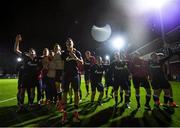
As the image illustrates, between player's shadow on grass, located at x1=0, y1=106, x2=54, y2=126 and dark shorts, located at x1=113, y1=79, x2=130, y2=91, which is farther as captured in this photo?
dark shorts, located at x1=113, y1=79, x2=130, y2=91

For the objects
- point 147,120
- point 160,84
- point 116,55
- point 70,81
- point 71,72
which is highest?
point 116,55

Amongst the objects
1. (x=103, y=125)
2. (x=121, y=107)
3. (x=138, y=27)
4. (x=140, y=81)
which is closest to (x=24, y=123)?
(x=103, y=125)

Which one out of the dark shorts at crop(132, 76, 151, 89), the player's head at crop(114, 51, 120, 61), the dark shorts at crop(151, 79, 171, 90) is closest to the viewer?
the dark shorts at crop(151, 79, 171, 90)

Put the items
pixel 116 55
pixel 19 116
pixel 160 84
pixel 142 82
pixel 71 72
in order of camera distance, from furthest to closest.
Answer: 1. pixel 116 55
2. pixel 142 82
3. pixel 160 84
4. pixel 19 116
5. pixel 71 72

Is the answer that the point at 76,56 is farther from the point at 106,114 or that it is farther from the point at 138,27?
the point at 138,27

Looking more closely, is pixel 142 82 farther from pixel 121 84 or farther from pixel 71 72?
pixel 71 72

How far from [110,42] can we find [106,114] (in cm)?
6036

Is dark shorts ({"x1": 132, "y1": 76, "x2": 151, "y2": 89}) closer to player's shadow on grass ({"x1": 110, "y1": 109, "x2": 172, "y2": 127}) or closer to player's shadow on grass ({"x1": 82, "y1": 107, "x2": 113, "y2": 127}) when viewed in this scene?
player's shadow on grass ({"x1": 110, "y1": 109, "x2": 172, "y2": 127})

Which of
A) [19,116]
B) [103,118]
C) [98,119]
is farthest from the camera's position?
[19,116]

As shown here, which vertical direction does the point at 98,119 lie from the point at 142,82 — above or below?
below

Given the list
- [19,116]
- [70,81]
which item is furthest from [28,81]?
[70,81]

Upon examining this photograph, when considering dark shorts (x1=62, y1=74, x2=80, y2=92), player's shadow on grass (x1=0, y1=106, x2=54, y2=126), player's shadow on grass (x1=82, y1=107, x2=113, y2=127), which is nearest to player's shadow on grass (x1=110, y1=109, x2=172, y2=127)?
player's shadow on grass (x1=82, y1=107, x2=113, y2=127)

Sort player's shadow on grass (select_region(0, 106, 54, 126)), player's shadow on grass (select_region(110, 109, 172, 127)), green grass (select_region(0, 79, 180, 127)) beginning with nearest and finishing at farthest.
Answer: player's shadow on grass (select_region(110, 109, 172, 127))
green grass (select_region(0, 79, 180, 127))
player's shadow on grass (select_region(0, 106, 54, 126))

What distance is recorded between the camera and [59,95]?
9258 millimetres
